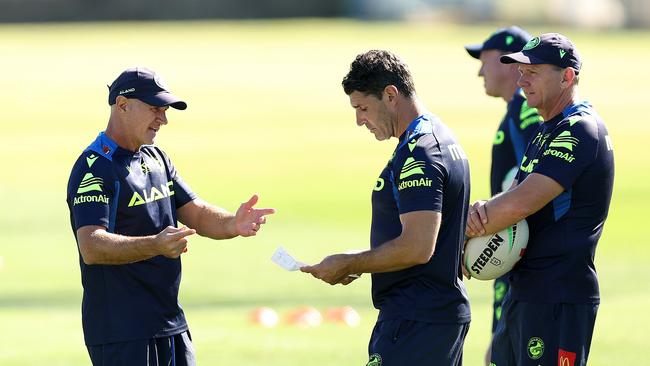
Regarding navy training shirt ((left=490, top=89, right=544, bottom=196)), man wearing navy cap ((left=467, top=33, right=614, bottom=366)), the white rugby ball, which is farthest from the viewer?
navy training shirt ((left=490, top=89, right=544, bottom=196))

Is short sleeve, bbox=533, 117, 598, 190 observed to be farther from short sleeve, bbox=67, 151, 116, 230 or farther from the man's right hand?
short sleeve, bbox=67, 151, 116, 230

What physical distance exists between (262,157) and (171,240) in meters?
22.9

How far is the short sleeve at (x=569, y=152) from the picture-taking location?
24.6 ft

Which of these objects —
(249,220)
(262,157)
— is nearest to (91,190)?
(249,220)

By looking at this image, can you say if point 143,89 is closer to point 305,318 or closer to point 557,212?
point 557,212

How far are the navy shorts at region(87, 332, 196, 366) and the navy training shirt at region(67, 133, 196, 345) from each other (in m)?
0.05

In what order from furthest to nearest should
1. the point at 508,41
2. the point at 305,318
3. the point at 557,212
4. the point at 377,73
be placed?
the point at 305,318 < the point at 508,41 < the point at 557,212 < the point at 377,73

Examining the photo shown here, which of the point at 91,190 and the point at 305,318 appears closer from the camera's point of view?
the point at 91,190

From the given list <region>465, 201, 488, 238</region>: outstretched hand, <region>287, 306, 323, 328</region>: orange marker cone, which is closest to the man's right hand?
<region>465, 201, 488, 238</region>: outstretched hand

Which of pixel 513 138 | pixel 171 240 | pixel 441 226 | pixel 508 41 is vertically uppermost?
pixel 508 41

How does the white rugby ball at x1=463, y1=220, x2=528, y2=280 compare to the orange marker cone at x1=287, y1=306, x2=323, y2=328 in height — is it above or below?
above

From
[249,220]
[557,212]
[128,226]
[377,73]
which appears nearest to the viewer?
[377,73]

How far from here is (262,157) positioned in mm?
29766

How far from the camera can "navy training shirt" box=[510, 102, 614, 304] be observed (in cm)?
754
